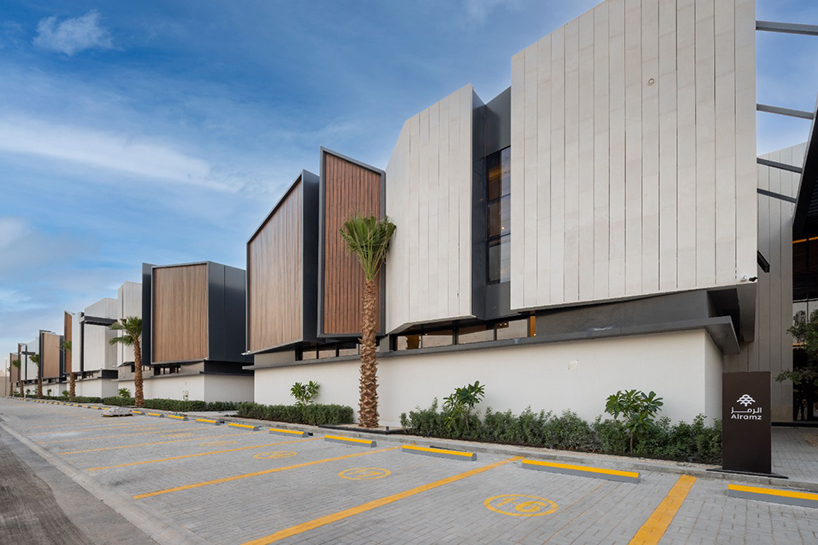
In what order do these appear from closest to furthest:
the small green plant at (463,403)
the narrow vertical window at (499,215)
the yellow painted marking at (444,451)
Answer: the yellow painted marking at (444,451), the small green plant at (463,403), the narrow vertical window at (499,215)

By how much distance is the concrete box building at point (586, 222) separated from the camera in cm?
1183

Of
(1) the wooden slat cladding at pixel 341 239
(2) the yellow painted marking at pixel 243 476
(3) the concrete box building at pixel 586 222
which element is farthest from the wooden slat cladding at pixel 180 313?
(2) the yellow painted marking at pixel 243 476

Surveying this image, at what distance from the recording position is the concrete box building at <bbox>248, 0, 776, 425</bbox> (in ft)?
38.8

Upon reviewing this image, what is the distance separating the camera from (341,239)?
70.1 ft

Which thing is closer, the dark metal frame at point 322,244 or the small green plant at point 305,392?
the dark metal frame at point 322,244

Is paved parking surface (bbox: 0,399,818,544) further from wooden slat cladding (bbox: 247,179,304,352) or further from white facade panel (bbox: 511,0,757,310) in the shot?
wooden slat cladding (bbox: 247,179,304,352)

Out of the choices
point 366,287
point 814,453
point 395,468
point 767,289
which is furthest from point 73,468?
point 767,289

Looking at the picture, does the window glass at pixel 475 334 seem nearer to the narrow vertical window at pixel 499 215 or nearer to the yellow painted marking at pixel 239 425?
the narrow vertical window at pixel 499 215

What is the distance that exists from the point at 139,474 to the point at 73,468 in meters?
2.64

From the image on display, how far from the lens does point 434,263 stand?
1791 cm

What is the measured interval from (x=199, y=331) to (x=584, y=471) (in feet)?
109

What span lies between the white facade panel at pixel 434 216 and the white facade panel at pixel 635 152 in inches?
81.2

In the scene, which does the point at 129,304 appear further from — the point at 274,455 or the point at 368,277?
the point at 274,455

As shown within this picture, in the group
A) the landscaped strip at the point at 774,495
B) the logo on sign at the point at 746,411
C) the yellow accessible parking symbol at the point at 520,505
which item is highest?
the logo on sign at the point at 746,411
